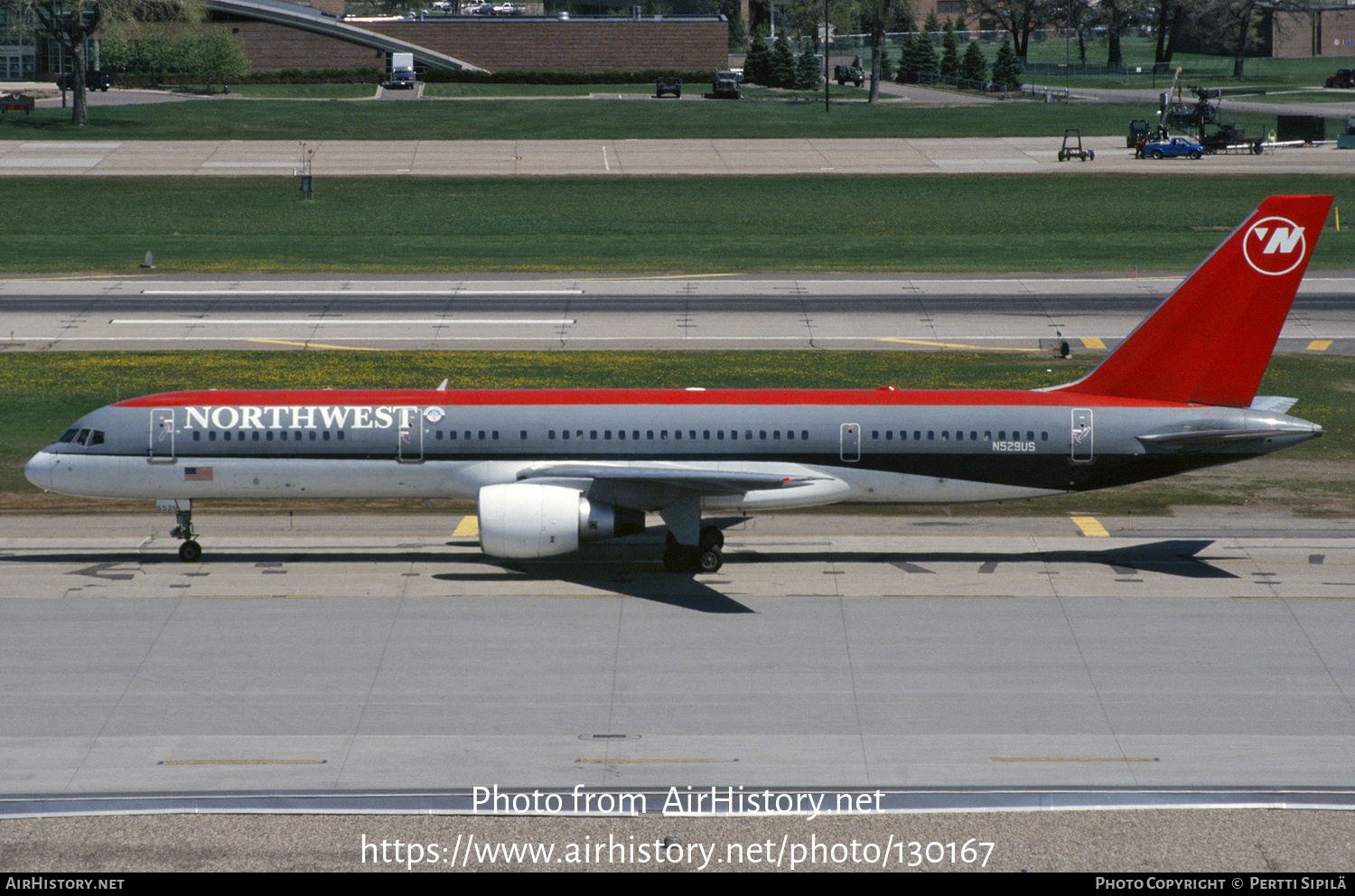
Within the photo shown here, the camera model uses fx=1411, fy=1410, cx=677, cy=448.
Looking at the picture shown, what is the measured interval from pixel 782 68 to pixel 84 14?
242 ft

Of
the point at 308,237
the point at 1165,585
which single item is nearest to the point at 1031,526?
the point at 1165,585

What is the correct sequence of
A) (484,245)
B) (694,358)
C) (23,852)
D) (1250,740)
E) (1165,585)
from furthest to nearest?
(484,245) → (694,358) → (1165,585) → (1250,740) → (23,852)

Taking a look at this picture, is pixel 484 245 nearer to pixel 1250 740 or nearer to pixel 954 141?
pixel 954 141

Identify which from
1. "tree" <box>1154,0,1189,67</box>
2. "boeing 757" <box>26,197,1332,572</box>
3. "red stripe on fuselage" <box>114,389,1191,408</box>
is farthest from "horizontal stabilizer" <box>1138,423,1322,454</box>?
"tree" <box>1154,0,1189,67</box>

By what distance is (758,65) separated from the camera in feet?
525

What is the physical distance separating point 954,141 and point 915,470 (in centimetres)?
9026

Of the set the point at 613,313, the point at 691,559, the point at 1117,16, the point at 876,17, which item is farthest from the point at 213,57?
the point at 691,559

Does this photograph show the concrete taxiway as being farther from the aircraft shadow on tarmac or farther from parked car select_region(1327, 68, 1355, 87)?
parked car select_region(1327, 68, 1355, 87)

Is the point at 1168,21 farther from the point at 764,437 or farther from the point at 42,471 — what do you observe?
the point at 42,471

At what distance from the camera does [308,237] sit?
84875mm

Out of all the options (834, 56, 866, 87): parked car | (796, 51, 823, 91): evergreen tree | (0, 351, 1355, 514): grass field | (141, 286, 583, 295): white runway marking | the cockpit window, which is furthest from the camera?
(834, 56, 866, 87): parked car

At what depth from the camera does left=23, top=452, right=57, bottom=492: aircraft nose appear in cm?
3397

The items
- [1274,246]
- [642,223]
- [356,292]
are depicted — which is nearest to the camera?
[1274,246]

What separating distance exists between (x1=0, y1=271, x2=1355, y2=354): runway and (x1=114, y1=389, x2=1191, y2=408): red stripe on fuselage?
23.3 meters
